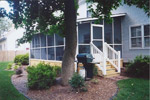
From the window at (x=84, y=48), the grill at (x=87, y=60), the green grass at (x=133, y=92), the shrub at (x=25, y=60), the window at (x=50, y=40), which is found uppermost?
the window at (x=50, y=40)

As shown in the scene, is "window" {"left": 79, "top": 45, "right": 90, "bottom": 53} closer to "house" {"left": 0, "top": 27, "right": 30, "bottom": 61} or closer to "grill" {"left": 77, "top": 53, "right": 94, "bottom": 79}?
"grill" {"left": 77, "top": 53, "right": 94, "bottom": 79}

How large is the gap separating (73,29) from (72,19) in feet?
1.45

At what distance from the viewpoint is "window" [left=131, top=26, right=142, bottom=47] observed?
397 inches

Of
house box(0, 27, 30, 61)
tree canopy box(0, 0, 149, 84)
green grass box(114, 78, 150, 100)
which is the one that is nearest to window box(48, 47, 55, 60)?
tree canopy box(0, 0, 149, 84)

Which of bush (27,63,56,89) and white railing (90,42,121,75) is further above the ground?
white railing (90,42,121,75)

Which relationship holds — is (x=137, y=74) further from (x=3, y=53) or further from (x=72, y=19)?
(x=3, y=53)

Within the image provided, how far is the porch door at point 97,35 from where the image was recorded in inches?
370

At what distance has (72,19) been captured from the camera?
6.26 metres

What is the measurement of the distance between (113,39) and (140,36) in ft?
6.03

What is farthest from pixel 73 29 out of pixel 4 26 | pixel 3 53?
pixel 4 26

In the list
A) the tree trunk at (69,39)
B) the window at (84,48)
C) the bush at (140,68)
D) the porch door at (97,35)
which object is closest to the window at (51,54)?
the window at (84,48)

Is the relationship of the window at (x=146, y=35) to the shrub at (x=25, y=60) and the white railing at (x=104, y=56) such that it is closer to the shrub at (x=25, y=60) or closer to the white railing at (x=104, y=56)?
the white railing at (x=104, y=56)

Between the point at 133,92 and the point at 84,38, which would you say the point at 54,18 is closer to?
the point at 84,38

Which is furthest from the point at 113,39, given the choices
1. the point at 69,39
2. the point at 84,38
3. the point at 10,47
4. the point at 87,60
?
the point at 10,47
